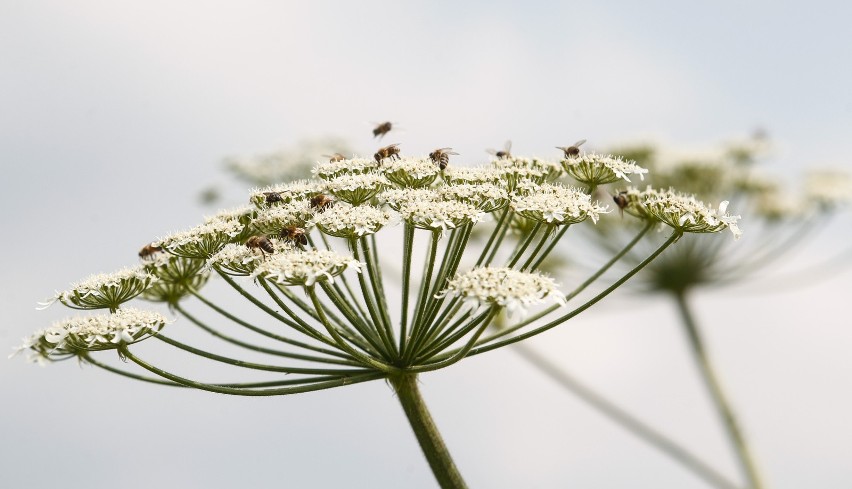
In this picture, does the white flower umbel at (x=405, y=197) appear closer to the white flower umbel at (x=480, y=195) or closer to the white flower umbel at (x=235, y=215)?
the white flower umbel at (x=480, y=195)

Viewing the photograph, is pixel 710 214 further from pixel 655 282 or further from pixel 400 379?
pixel 655 282

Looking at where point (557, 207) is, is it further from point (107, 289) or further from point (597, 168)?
point (107, 289)

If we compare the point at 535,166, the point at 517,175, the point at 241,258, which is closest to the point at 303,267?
the point at 241,258

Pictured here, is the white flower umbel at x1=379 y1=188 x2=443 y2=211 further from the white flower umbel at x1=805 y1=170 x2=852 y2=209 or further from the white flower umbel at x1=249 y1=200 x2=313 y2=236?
the white flower umbel at x1=805 y1=170 x2=852 y2=209

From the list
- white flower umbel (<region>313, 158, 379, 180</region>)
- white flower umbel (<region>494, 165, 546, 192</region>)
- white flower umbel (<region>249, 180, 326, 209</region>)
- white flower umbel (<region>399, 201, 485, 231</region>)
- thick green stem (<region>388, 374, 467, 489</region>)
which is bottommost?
thick green stem (<region>388, 374, 467, 489</region>)

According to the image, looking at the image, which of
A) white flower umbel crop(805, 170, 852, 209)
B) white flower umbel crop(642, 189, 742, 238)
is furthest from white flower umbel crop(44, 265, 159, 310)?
white flower umbel crop(805, 170, 852, 209)

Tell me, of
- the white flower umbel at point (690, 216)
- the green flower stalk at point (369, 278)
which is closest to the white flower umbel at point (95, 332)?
the green flower stalk at point (369, 278)
